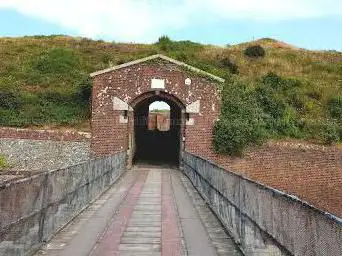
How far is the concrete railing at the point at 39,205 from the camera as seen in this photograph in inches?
248

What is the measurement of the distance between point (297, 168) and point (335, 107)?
7.22m

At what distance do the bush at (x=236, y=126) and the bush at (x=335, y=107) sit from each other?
17.7ft

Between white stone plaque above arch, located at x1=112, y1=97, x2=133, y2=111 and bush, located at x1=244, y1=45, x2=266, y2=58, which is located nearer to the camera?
white stone plaque above arch, located at x1=112, y1=97, x2=133, y2=111

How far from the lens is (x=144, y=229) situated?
33.9ft

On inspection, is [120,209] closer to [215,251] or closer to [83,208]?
[83,208]

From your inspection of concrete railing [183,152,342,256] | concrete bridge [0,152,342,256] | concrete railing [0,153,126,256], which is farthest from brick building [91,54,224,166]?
concrete railing [183,152,342,256]

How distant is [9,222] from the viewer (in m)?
6.34

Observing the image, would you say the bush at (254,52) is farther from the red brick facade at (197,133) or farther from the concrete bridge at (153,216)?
the concrete bridge at (153,216)

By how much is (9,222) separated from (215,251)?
3428mm

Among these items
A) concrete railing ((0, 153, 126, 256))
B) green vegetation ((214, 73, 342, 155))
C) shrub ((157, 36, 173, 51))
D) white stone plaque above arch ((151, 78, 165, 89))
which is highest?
shrub ((157, 36, 173, 51))

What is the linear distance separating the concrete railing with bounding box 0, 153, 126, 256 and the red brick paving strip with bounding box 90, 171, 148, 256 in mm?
822

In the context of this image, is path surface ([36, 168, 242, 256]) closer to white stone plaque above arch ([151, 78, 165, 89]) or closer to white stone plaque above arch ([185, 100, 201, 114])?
white stone plaque above arch ([185, 100, 201, 114])

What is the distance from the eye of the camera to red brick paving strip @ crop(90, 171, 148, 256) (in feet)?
27.4

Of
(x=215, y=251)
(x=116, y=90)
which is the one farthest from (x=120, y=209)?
(x=116, y=90)
